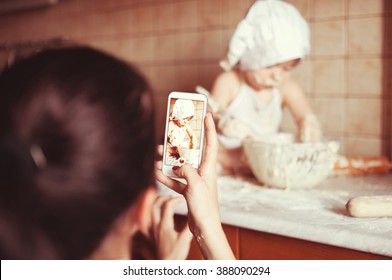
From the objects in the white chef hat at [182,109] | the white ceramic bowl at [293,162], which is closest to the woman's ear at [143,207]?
the white chef hat at [182,109]

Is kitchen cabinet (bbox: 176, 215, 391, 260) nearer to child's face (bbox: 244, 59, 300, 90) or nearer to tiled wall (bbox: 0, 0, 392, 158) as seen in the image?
child's face (bbox: 244, 59, 300, 90)

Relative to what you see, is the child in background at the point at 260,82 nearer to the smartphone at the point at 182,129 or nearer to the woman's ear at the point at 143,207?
the smartphone at the point at 182,129

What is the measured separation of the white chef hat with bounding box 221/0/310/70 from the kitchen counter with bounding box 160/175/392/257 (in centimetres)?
31

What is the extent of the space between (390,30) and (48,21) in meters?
1.51

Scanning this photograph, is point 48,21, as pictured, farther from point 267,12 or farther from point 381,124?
point 381,124

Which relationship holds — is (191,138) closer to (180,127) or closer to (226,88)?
(180,127)

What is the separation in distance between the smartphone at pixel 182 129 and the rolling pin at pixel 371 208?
291 mm

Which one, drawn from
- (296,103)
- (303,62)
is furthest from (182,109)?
(303,62)

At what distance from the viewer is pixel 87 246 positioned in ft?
1.44

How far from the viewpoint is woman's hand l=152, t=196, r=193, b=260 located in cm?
61

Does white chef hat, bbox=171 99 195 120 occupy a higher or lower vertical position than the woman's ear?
higher

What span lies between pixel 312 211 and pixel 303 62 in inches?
25.5

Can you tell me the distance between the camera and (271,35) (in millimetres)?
1077

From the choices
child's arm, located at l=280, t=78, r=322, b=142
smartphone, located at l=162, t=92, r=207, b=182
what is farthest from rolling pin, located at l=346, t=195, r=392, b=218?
child's arm, located at l=280, t=78, r=322, b=142
